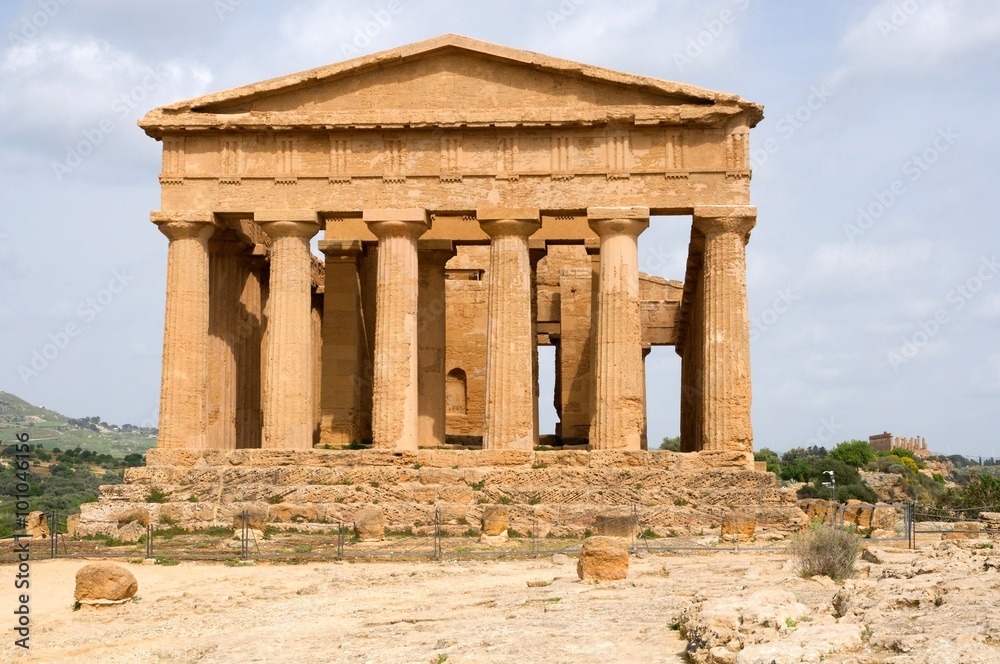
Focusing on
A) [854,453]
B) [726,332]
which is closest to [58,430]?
[854,453]

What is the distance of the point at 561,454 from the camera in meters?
28.6

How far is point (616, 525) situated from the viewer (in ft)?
83.4

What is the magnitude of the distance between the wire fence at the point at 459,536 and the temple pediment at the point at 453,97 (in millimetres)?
10296

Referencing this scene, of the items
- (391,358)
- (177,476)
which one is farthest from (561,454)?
(177,476)

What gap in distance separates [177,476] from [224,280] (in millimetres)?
7362

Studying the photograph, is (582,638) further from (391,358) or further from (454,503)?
(391,358)

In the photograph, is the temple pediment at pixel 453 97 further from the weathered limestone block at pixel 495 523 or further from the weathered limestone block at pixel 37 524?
the weathered limestone block at pixel 495 523

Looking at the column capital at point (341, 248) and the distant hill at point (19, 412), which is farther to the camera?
the distant hill at point (19, 412)

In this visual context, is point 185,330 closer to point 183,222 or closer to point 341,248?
point 183,222

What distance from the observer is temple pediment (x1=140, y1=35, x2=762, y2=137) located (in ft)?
98.2

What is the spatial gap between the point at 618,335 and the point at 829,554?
1374 cm

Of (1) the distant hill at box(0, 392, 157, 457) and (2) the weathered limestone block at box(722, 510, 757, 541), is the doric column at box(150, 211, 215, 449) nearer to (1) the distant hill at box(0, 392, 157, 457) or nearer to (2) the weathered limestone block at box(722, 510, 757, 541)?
(2) the weathered limestone block at box(722, 510, 757, 541)

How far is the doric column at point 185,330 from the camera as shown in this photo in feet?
99.1

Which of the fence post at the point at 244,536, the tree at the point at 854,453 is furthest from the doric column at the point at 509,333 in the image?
the tree at the point at 854,453
